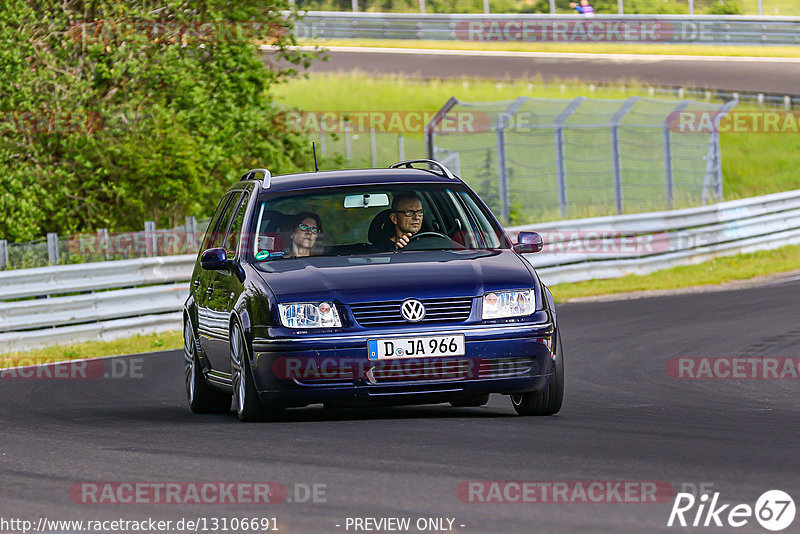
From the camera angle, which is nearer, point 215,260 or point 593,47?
point 215,260

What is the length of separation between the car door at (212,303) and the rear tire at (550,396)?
6.61 ft

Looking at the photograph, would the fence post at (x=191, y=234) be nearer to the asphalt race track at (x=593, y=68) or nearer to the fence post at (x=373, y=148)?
the fence post at (x=373, y=148)

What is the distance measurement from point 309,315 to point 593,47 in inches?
1653

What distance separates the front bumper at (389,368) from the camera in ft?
27.0

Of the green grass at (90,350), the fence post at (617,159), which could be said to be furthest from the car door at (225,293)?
the fence post at (617,159)

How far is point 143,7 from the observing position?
24.9 meters

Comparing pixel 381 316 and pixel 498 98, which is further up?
pixel 381 316

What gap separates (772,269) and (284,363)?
16.4 meters

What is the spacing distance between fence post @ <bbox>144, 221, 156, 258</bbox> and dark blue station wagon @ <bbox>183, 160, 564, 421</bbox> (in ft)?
37.3

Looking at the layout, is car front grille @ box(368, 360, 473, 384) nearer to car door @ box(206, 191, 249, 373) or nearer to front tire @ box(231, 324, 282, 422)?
front tire @ box(231, 324, 282, 422)

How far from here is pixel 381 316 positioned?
27.2ft

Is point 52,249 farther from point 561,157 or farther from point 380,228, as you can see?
point 380,228

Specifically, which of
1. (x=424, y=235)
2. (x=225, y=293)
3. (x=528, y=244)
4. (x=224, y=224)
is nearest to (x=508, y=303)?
(x=528, y=244)

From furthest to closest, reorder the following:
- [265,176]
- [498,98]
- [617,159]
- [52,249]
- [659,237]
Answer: [498,98]
[617,159]
[659,237]
[52,249]
[265,176]
